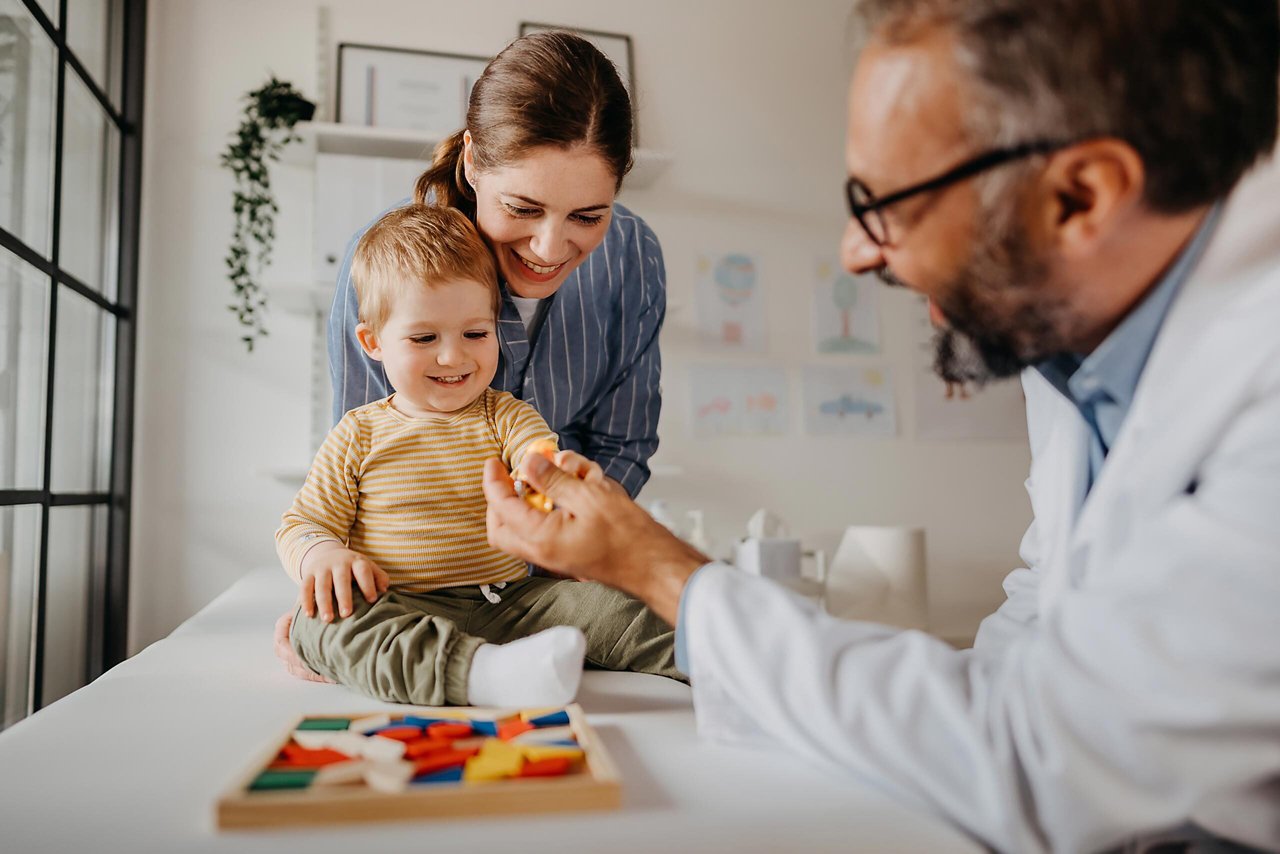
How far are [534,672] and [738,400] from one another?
7.80ft

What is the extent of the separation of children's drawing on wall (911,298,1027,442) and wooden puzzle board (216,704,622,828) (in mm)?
2869

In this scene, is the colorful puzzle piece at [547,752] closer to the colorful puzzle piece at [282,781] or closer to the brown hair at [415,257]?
the colorful puzzle piece at [282,781]

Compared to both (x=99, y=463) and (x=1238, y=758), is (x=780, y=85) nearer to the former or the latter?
(x=99, y=463)

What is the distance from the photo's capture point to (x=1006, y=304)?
787 mm

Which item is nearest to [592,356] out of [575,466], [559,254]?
[559,254]

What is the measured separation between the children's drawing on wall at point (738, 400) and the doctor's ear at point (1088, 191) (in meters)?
2.46

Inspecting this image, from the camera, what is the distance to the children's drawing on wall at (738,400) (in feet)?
10.5

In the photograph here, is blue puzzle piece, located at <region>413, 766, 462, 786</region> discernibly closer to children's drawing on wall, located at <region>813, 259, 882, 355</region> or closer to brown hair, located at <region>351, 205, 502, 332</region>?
brown hair, located at <region>351, 205, 502, 332</region>

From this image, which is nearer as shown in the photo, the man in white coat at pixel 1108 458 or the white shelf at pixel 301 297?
the man in white coat at pixel 1108 458

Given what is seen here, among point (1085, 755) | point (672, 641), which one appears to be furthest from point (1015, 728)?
point (672, 641)

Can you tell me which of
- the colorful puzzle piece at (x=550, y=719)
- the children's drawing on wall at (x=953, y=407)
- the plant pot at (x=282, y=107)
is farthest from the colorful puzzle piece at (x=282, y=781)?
the children's drawing on wall at (x=953, y=407)

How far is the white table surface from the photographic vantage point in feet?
1.89

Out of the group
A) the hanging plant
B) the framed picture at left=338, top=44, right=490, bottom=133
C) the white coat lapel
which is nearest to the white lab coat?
the white coat lapel

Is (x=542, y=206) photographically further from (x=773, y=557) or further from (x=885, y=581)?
(x=885, y=581)
